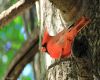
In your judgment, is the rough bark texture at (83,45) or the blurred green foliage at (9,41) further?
the blurred green foliage at (9,41)

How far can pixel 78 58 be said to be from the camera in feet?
3.12

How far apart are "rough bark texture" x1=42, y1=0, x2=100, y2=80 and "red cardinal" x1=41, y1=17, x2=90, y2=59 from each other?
0.07 ft

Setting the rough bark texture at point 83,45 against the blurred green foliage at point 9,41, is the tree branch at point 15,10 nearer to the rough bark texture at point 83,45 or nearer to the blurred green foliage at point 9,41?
the rough bark texture at point 83,45

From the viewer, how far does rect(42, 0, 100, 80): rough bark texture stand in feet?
3.11

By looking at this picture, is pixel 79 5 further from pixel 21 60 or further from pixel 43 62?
pixel 21 60

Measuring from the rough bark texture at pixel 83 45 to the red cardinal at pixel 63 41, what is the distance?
2 cm

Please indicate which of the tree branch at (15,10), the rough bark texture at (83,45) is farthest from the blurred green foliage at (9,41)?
the rough bark texture at (83,45)

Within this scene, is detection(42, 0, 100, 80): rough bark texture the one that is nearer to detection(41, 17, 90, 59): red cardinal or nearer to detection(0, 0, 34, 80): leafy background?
detection(41, 17, 90, 59): red cardinal

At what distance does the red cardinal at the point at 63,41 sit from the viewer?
37.0 inches

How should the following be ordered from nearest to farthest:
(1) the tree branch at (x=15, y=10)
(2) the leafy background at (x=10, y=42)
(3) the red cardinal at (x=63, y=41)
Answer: (3) the red cardinal at (x=63, y=41), (1) the tree branch at (x=15, y=10), (2) the leafy background at (x=10, y=42)

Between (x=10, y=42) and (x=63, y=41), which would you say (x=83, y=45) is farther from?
(x=10, y=42)

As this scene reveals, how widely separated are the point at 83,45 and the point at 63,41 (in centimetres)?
6

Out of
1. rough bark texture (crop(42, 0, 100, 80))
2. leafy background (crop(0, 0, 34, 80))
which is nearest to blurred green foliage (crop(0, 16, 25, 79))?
leafy background (crop(0, 0, 34, 80))

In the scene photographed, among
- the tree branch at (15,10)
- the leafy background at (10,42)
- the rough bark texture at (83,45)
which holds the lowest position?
the rough bark texture at (83,45)
